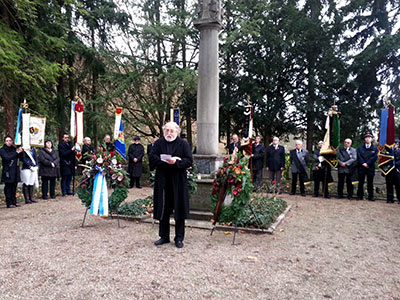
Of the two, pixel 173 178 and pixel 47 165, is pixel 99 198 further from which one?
pixel 47 165

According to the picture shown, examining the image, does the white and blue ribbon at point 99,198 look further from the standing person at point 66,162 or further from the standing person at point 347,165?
the standing person at point 347,165

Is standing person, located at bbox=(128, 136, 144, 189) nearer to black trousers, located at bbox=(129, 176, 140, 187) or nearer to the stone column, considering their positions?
black trousers, located at bbox=(129, 176, 140, 187)

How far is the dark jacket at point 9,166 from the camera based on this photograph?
855 cm

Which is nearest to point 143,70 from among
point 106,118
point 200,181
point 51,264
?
point 106,118

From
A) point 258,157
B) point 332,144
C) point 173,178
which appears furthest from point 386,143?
point 173,178

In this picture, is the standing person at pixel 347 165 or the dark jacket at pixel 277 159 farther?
the dark jacket at pixel 277 159

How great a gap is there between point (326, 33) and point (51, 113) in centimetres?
1329

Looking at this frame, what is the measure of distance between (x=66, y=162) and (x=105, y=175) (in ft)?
16.0

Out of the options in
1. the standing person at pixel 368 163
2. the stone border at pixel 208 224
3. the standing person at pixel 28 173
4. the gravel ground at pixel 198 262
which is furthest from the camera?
the standing person at pixel 368 163

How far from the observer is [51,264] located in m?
4.32

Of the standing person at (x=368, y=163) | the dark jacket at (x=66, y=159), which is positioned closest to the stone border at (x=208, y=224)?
the dark jacket at (x=66, y=159)

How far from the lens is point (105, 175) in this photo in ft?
21.3

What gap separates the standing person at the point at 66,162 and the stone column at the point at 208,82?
535cm

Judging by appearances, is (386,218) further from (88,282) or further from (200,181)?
(88,282)
